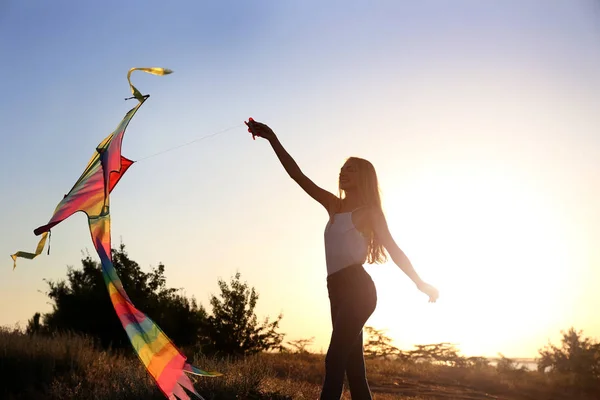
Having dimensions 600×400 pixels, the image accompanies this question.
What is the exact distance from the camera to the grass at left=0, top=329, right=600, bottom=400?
294 inches

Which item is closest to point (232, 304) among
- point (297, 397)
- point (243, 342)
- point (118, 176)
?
point (243, 342)

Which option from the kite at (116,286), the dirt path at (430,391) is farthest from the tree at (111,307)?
the kite at (116,286)

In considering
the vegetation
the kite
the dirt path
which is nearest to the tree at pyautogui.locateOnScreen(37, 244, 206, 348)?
the vegetation

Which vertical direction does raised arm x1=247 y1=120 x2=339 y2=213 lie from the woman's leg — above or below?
above

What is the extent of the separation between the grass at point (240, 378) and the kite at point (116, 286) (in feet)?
5.56

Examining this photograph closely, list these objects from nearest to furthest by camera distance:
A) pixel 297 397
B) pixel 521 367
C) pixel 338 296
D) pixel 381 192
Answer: pixel 338 296
pixel 381 192
pixel 297 397
pixel 521 367

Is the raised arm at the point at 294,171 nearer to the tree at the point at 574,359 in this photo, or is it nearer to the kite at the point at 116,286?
the kite at the point at 116,286

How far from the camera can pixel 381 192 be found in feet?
17.2

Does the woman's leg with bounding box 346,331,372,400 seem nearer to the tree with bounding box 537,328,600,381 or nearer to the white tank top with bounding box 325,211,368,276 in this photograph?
the white tank top with bounding box 325,211,368,276

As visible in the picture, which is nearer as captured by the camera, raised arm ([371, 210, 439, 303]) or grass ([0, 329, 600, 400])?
raised arm ([371, 210, 439, 303])

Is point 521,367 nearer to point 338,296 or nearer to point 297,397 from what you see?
point 297,397

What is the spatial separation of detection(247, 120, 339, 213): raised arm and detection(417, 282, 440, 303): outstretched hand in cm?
91

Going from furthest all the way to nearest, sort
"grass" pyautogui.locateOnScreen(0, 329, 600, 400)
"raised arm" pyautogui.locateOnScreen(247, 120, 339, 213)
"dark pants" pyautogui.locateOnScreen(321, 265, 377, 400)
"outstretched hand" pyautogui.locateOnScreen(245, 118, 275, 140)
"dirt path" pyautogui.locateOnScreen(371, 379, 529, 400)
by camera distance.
Answer: "dirt path" pyautogui.locateOnScreen(371, 379, 529, 400)
"grass" pyautogui.locateOnScreen(0, 329, 600, 400)
"outstretched hand" pyautogui.locateOnScreen(245, 118, 275, 140)
"raised arm" pyautogui.locateOnScreen(247, 120, 339, 213)
"dark pants" pyautogui.locateOnScreen(321, 265, 377, 400)

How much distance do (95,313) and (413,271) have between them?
13129mm
